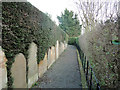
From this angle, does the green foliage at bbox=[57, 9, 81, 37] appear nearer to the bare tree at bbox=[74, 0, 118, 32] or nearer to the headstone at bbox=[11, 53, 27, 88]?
the bare tree at bbox=[74, 0, 118, 32]

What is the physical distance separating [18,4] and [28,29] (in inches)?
33.4

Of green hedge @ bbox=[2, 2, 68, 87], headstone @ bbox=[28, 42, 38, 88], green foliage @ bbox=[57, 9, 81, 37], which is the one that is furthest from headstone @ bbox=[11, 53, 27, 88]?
green foliage @ bbox=[57, 9, 81, 37]

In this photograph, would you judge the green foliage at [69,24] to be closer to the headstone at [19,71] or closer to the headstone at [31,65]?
the headstone at [31,65]

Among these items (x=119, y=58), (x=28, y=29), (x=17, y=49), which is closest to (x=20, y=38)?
(x=17, y=49)

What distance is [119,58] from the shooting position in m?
1.99

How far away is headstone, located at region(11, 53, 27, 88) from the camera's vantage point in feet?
8.57

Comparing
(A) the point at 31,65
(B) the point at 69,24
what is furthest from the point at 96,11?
(B) the point at 69,24

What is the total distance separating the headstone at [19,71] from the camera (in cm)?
261

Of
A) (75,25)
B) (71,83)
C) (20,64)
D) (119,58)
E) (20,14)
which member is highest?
(75,25)

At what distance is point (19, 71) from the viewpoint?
2.86 m

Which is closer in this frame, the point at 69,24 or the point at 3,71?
the point at 3,71

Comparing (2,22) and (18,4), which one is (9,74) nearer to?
(2,22)

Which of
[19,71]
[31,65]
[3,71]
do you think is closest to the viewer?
[3,71]

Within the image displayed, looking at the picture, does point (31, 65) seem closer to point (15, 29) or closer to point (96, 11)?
point (15, 29)
